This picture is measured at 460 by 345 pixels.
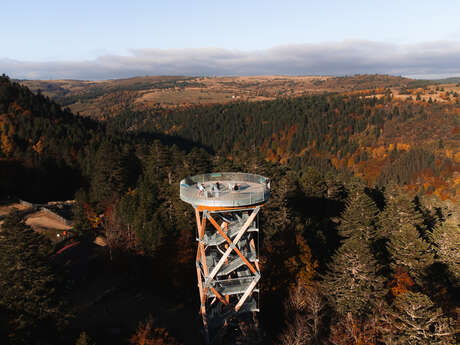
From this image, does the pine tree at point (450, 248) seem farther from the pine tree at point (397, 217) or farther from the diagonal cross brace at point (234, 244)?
the diagonal cross brace at point (234, 244)

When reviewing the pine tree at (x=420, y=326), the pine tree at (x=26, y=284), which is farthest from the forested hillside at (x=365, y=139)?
the pine tree at (x=26, y=284)

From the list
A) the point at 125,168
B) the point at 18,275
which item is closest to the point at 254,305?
the point at 18,275

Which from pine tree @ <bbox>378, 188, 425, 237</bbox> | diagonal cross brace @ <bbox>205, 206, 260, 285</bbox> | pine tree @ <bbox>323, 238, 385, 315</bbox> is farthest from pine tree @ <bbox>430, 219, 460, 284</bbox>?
diagonal cross brace @ <bbox>205, 206, 260, 285</bbox>

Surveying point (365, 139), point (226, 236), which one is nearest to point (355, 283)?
point (226, 236)

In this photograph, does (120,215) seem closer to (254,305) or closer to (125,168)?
(125,168)

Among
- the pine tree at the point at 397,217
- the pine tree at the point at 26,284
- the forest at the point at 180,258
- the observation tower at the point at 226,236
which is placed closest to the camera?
the pine tree at the point at 26,284

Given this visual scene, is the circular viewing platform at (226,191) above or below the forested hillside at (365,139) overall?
above

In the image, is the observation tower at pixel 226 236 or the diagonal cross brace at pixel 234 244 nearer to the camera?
the observation tower at pixel 226 236
